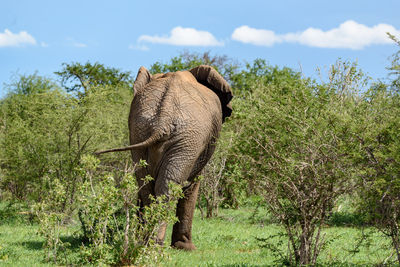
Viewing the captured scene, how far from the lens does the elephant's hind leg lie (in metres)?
9.30

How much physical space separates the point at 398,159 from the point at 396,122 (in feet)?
2.00

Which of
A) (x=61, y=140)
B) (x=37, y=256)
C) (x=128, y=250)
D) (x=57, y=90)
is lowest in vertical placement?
(x=37, y=256)

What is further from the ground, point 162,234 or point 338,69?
point 338,69

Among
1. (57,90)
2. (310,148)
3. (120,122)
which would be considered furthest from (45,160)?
(310,148)

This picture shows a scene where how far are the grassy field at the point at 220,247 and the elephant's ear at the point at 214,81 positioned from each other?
2.30 meters

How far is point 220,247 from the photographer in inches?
409

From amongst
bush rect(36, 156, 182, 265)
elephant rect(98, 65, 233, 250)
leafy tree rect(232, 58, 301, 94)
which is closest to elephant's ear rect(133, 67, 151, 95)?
elephant rect(98, 65, 233, 250)

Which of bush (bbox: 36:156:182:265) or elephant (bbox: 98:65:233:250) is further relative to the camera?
elephant (bbox: 98:65:233:250)

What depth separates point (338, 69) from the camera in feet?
31.5

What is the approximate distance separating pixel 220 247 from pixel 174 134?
3.10 m

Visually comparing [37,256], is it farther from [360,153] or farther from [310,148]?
[360,153]

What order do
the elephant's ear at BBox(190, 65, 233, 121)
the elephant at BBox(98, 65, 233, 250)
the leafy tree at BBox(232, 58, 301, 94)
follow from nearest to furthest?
the elephant at BBox(98, 65, 233, 250) → the elephant's ear at BBox(190, 65, 233, 121) → the leafy tree at BBox(232, 58, 301, 94)

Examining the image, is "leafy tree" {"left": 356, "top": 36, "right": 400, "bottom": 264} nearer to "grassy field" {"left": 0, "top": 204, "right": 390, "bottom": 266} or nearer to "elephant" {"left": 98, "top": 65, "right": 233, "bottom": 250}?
"grassy field" {"left": 0, "top": 204, "right": 390, "bottom": 266}

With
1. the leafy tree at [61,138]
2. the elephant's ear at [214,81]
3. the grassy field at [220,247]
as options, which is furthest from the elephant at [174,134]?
the leafy tree at [61,138]
